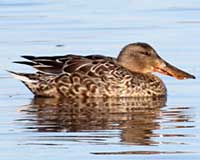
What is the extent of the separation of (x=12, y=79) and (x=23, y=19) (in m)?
5.34

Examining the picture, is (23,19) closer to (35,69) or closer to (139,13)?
(139,13)

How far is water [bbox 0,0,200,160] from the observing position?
1159 centimetres

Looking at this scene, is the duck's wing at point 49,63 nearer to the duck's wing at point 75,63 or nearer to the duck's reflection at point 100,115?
the duck's wing at point 75,63

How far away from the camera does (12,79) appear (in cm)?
1661

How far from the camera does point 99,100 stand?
1562 centimetres

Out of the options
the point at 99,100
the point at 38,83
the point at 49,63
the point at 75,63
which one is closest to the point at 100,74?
the point at 75,63

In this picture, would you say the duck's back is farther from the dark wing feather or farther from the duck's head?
→ the duck's head

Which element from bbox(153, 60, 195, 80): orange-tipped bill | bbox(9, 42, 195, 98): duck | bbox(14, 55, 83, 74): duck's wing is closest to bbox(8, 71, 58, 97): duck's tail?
bbox(9, 42, 195, 98): duck

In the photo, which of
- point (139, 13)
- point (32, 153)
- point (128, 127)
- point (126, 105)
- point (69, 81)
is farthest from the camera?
point (139, 13)

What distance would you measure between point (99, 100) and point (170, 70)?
1.05 meters

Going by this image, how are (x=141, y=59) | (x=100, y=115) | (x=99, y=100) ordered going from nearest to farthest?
1. (x=100, y=115)
2. (x=99, y=100)
3. (x=141, y=59)

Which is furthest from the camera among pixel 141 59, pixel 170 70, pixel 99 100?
pixel 141 59

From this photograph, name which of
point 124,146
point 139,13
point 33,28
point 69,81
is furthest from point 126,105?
point 139,13

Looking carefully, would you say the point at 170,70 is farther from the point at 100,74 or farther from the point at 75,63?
the point at 75,63
